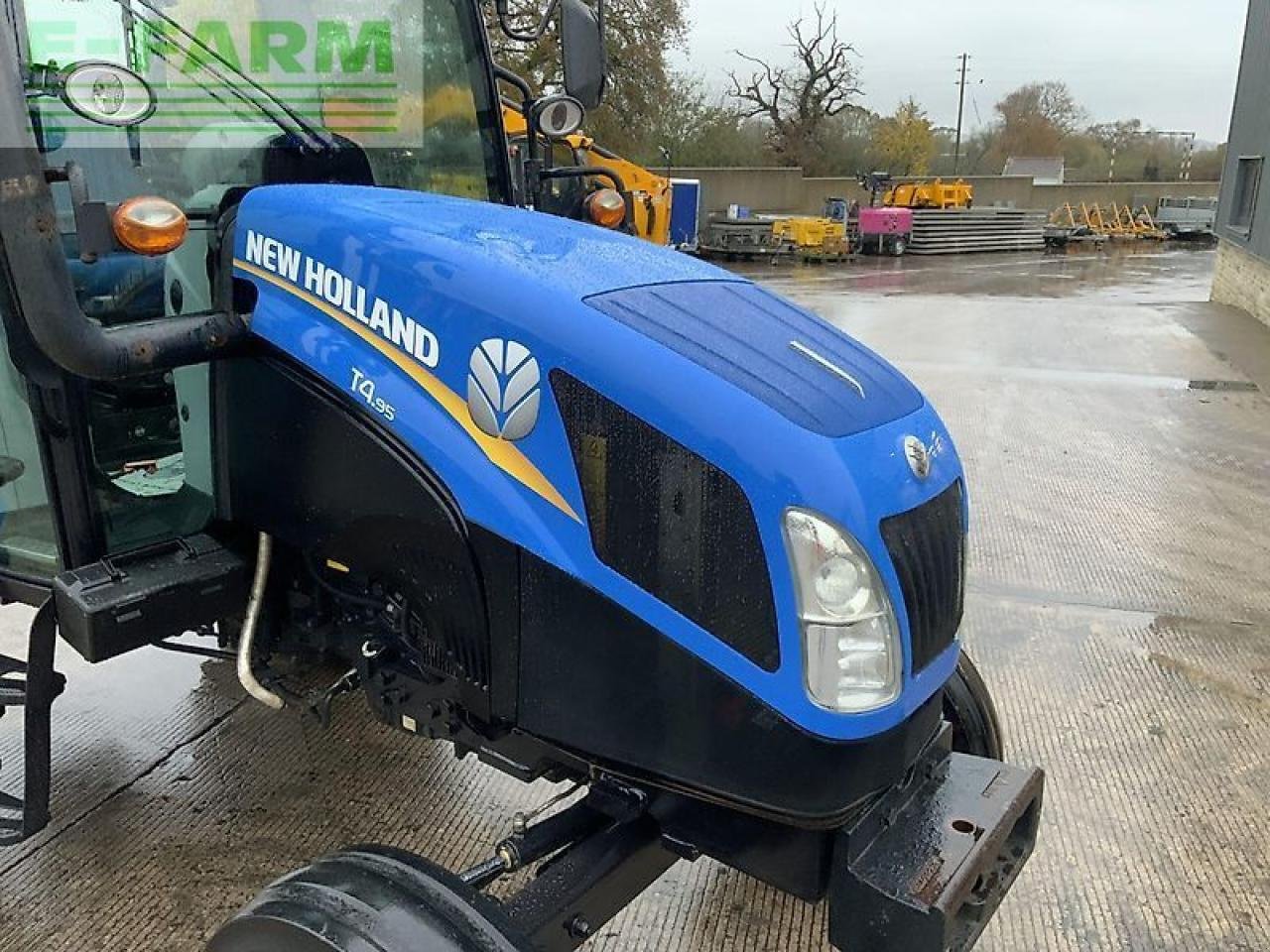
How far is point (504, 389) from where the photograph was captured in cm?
183

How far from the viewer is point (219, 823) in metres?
3.02

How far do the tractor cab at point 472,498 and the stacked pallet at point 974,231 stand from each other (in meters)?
23.1

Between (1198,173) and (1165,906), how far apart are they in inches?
1813

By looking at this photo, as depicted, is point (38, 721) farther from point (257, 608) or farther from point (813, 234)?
point (813, 234)

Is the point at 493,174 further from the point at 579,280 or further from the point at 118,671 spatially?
the point at 118,671

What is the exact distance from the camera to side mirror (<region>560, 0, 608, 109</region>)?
9.67ft

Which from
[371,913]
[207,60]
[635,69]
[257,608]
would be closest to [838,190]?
[635,69]

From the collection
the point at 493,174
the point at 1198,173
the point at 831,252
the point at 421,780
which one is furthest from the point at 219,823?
the point at 1198,173

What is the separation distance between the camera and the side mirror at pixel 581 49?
2947mm

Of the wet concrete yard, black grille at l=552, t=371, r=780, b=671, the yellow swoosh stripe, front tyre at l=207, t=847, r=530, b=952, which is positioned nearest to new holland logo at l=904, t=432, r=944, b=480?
black grille at l=552, t=371, r=780, b=671

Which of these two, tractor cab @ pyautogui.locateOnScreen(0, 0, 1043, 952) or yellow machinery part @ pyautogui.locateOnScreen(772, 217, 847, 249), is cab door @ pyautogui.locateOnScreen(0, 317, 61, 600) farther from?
yellow machinery part @ pyautogui.locateOnScreen(772, 217, 847, 249)

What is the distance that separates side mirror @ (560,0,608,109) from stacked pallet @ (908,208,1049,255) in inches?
872

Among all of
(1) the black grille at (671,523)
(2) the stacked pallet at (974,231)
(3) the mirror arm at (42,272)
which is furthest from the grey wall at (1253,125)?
(3) the mirror arm at (42,272)

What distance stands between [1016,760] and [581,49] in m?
2.46
